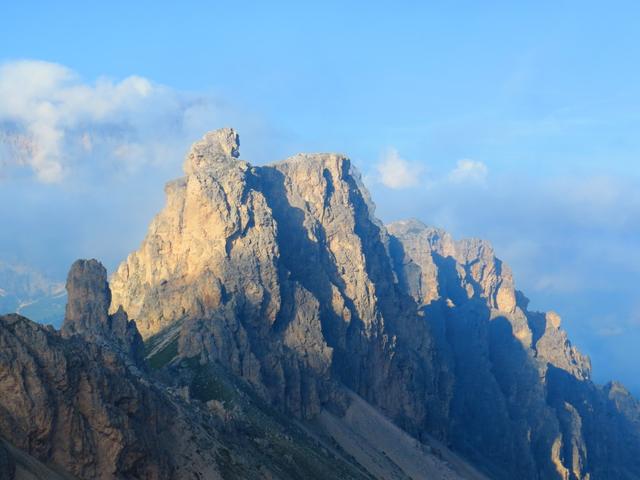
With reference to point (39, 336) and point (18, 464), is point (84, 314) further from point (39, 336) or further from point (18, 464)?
point (18, 464)

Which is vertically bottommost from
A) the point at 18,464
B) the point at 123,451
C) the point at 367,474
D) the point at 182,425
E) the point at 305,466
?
the point at 18,464

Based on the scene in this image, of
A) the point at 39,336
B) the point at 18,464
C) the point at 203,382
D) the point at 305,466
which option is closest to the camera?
the point at 18,464

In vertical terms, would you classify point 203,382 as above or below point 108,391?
above

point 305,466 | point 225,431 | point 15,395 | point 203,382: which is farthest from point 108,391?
point 203,382

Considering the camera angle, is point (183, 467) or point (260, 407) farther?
point (260, 407)

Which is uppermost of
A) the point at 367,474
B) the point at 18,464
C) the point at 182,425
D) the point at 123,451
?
the point at 367,474

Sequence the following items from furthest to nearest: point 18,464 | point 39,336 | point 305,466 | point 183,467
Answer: point 305,466 → point 183,467 → point 39,336 → point 18,464

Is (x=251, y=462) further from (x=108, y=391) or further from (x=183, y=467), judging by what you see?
(x=108, y=391)

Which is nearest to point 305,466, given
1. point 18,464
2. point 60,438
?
point 60,438

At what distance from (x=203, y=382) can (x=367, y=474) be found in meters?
34.0

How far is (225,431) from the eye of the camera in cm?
14612

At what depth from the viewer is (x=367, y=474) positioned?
199375mm

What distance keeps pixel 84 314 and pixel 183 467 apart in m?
80.1

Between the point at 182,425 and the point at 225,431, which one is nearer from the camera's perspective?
the point at 182,425
